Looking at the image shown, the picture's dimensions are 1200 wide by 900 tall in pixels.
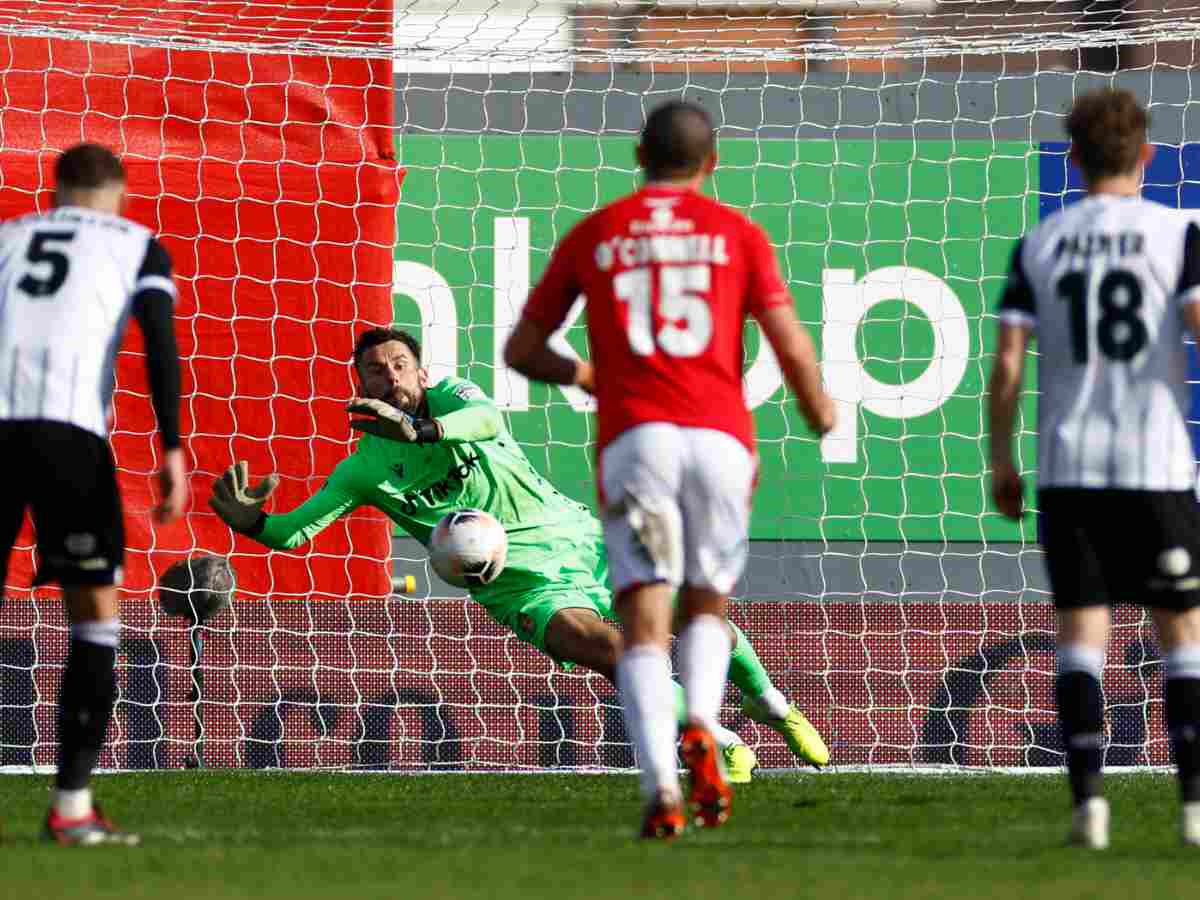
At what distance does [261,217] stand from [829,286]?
114 inches

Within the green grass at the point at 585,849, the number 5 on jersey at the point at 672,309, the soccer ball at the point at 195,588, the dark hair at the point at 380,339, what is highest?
the dark hair at the point at 380,339

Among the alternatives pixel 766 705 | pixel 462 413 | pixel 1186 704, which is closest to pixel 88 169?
pixel 462 413

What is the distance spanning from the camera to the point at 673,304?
495 cm

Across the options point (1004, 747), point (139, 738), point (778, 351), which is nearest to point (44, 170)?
point (139, 738)

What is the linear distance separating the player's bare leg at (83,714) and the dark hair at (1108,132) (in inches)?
98.6

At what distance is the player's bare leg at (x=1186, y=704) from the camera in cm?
473

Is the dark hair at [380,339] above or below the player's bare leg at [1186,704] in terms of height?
above

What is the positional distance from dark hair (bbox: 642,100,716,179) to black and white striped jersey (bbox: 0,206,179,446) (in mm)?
1209

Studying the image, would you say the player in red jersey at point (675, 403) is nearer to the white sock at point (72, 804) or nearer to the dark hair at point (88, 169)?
the dark hair at point (88, 169)

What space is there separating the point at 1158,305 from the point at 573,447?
6062mm

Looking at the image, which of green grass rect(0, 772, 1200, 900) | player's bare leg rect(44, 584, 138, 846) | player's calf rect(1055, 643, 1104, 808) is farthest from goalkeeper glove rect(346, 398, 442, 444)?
player's calf rect(1055, 643, 1104, 808)

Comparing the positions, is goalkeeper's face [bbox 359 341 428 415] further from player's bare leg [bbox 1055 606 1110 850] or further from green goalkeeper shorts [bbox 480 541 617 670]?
player's bare leg [bbox 1055 606 1110 850]

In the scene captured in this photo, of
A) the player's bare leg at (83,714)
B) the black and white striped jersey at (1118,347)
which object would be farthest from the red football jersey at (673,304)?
the player's bare leg at (83,714)

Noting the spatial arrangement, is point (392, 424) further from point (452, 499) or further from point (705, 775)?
point (705, 775)
